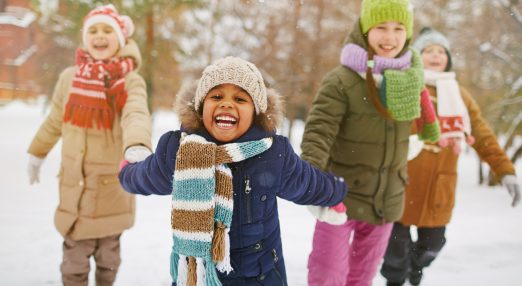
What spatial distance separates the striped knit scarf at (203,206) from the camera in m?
1.86

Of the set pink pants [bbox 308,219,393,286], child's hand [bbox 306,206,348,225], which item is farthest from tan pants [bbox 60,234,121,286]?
child's hand [bbox 306,206,348,225]

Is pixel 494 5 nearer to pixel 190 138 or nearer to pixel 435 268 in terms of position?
pixel 435 268

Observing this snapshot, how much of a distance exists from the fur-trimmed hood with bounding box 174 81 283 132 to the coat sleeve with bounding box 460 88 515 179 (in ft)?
7.64

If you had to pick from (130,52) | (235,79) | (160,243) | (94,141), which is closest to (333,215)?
(235,79)

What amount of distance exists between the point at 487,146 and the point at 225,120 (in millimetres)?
2745

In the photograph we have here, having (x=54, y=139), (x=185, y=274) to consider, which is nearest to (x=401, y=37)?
(x=185, y=274)

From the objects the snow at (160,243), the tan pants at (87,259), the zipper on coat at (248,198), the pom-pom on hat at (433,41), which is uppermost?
the pom-pom on hat at (433,41)

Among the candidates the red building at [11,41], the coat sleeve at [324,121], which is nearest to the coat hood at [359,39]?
the coat sleeve at [324,121]

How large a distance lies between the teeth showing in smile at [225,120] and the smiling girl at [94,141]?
107cm

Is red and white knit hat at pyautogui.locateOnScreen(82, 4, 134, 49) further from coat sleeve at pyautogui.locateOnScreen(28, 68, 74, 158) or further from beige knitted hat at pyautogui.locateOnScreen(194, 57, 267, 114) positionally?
beige knitted hat at pyautogui.locateOnScreen(194, 57, 267, 114)

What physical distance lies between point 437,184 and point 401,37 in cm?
151

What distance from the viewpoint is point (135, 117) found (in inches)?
110

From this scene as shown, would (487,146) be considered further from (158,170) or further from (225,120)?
(158,170)

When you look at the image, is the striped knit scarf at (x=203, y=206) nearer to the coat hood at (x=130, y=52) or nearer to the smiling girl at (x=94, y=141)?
the smiling girl at (x=94, y=141)
